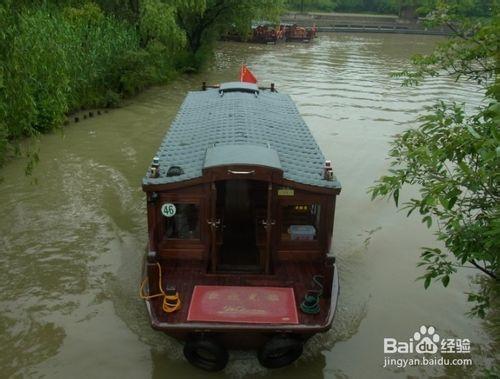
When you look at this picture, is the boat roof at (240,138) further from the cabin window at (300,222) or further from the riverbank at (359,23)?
the riverbank at (359,23)

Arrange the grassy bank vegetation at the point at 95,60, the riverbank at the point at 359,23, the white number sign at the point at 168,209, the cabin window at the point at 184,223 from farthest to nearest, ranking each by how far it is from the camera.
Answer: the riverbank at the point at 359,23 < the grassy bank vegetation at the point at 95,60 < the cabin window at the point at 184,223 < the white number sign at the point at 168,209

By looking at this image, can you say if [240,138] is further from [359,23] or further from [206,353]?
[359,23]

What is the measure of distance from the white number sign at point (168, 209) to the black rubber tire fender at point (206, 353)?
5.59ft

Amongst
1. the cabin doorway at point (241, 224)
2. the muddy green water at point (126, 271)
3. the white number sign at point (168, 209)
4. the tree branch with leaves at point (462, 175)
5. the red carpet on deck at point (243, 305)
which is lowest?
the muddy green water at point (126, 271)

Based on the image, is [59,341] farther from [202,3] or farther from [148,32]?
[202,3]

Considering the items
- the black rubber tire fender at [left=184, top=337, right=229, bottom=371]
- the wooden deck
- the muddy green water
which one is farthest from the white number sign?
the muddy green water

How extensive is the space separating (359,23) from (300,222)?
172 feet

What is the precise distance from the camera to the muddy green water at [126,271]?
7.30 meters

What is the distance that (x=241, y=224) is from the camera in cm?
866

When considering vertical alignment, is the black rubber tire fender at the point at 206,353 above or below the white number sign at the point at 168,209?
below

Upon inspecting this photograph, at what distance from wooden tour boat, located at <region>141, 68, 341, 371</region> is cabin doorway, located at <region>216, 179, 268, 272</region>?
0.06 ft

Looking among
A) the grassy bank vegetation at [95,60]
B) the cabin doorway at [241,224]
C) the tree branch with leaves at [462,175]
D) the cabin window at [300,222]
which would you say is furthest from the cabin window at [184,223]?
the tree branch with leaves at [462,175]

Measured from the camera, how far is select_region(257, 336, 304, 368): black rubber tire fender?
6.60 meters

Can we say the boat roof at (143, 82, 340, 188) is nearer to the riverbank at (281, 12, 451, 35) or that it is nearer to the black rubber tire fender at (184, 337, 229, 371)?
the black rubber tire fender at (184, 337, 229, 371)
